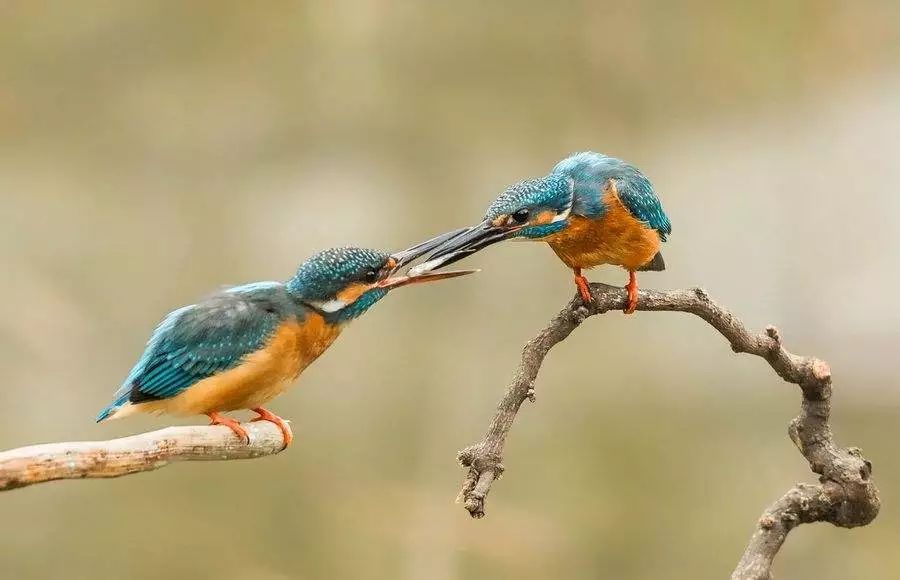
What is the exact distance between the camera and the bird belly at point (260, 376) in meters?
1.28

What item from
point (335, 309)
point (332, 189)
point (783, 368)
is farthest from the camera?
point (332, 189)

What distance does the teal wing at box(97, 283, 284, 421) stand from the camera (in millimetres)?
1278

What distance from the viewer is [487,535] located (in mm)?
3086

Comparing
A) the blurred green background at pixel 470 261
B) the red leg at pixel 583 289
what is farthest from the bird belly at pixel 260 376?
the blurred green background at pixel 470 261

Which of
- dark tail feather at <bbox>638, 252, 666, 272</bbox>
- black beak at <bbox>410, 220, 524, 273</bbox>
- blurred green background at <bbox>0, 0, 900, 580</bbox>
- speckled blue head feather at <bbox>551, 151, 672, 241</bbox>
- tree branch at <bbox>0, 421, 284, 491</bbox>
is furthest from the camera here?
blurred green background at <bbox>0, 0, 900, 580</bbox>

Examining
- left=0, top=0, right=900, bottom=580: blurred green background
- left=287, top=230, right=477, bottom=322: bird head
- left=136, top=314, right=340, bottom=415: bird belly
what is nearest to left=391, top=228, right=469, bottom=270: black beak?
left=287, top=230, right=477, bottom=322: bird head

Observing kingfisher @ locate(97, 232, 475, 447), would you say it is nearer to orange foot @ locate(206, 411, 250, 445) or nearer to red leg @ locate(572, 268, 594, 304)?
orange foot @ locate(206, 411, 250, 445)

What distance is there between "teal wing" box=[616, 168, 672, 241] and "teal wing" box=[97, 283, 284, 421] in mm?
550

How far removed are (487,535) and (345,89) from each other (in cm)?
159

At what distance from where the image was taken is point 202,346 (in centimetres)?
129

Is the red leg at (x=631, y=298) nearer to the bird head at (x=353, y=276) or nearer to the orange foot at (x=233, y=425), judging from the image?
the bird head at (x=353, y=276)

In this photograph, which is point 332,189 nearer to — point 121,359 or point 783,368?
point 121,359

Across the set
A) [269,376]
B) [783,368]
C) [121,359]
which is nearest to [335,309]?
[269,376]

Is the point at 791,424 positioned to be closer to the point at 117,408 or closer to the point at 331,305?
the point at 331,305
